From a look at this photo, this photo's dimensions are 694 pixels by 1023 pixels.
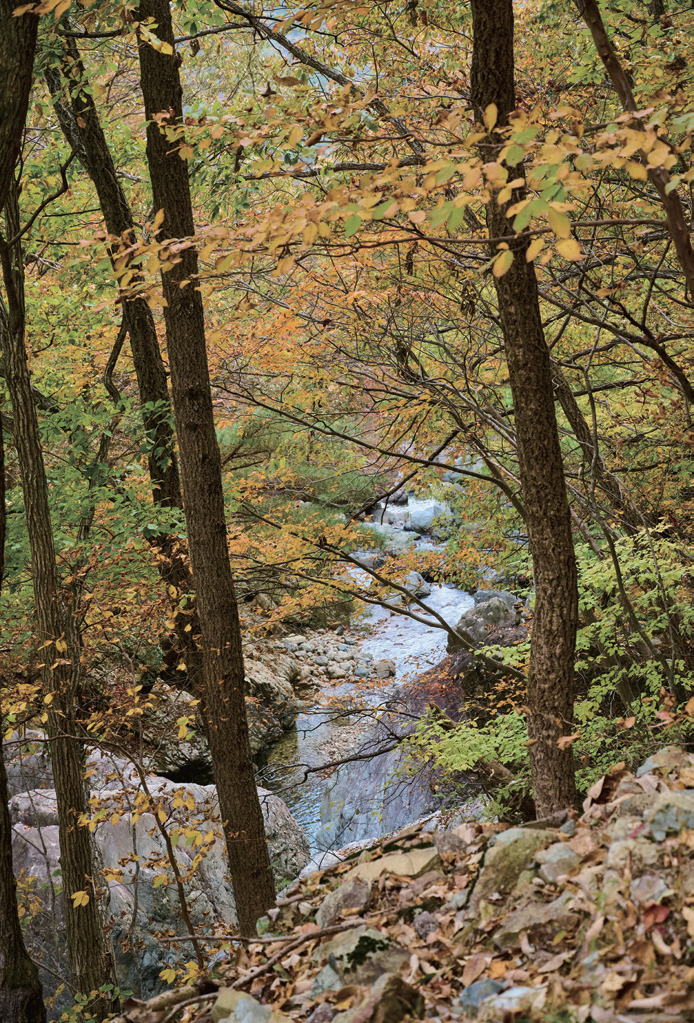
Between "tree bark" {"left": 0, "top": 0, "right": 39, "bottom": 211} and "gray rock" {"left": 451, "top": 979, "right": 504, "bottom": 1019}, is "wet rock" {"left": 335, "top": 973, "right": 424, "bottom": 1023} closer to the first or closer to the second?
"gray rock" {"left": 451, "top": 979, "right": 504, "bottom": 1019}

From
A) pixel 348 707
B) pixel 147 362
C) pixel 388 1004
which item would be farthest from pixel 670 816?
pixel 147 362

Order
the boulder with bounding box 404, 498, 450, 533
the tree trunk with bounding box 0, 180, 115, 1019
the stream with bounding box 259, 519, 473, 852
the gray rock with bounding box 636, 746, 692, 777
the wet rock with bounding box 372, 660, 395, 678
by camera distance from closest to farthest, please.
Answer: the gray rock with bounding box 636, 746, 692, 777 < the tree trunk with bounding box 0, 180, 115, 1019 < the stream with bounding box 259, 519, 473, 852 < the wet rock with bounding box 372, 660, 395, 678 < the boulder with bounding box 404, 498, 450, 533

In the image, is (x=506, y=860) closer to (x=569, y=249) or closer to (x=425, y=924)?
(x=425, y=924)

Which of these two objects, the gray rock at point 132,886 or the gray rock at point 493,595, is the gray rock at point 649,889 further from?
the gray rock at point 493,595

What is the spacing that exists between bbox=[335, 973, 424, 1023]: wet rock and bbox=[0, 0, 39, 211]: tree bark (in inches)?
139

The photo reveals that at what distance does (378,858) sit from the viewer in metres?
3.30

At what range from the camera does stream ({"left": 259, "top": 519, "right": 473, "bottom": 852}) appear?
9.51m

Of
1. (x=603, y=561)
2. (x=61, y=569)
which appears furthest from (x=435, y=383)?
(x=61, y=569)

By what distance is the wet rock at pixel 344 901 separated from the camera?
115 inches

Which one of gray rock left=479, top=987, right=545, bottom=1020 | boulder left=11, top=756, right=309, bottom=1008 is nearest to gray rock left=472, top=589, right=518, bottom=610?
boulder left=11, top=756, right=309, bottom=1008

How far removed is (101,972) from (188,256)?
511 cm

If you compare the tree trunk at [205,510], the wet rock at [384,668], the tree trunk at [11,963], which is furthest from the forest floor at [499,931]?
the wet rock at [384,668]

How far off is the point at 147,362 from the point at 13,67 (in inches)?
244

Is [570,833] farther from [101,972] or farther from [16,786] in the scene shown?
[16,786]
